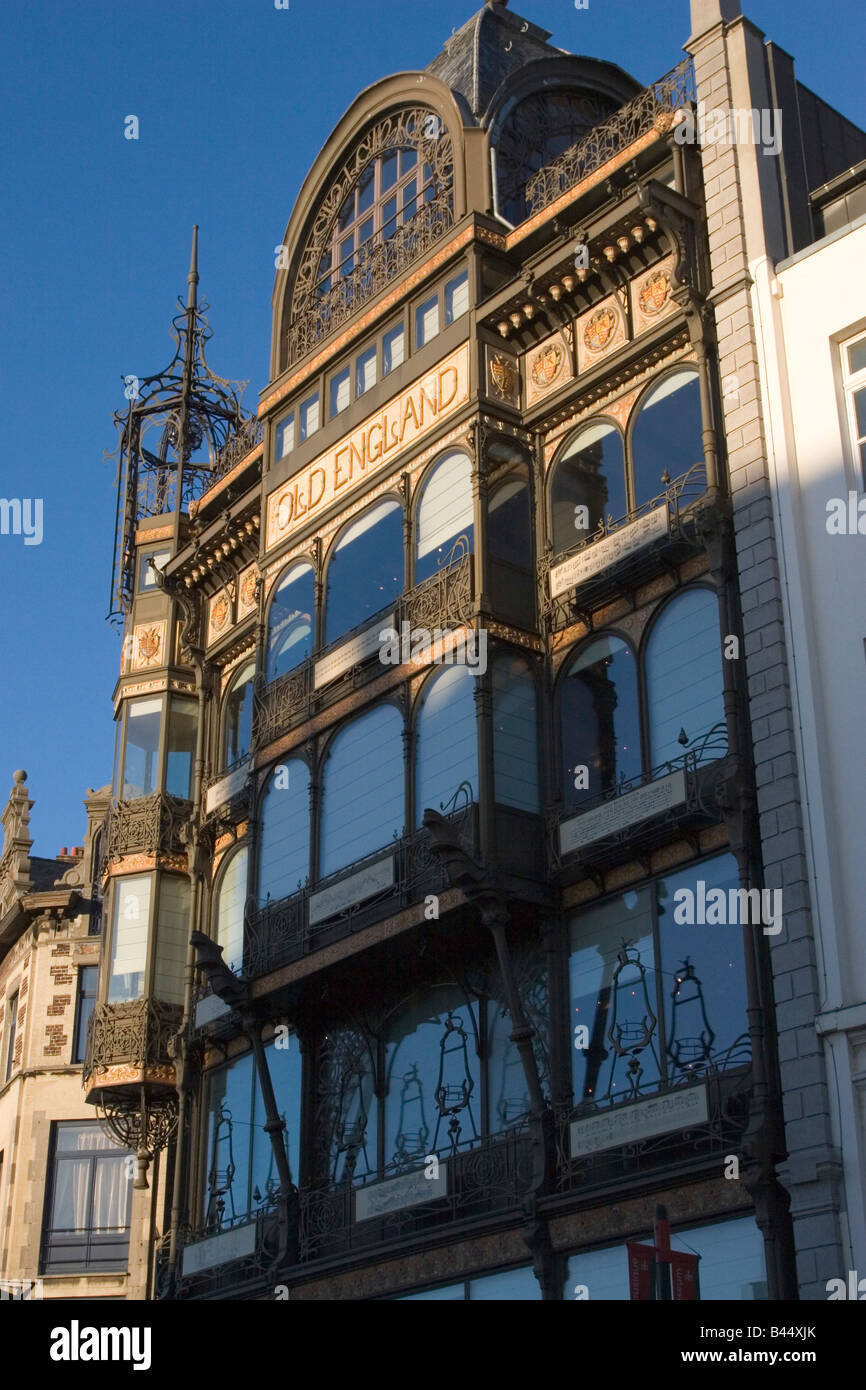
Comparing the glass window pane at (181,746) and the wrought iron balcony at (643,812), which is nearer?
the wrought iron balcony at (643,812)

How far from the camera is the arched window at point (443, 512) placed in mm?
27844

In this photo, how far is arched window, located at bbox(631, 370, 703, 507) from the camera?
25.8 meters

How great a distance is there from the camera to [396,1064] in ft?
90.3

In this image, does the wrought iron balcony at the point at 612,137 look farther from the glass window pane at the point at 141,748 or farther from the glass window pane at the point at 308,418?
the glass window pane at the point at 141,748

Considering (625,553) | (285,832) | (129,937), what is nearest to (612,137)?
(625,553)

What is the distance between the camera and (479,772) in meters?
25.4

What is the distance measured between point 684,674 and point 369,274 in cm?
1168

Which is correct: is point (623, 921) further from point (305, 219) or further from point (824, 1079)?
point (305, 219)

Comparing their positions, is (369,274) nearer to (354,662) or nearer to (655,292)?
(655,292)

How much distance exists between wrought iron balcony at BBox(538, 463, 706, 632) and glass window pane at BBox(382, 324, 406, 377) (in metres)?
5.60

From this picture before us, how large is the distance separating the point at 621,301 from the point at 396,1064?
11929mm

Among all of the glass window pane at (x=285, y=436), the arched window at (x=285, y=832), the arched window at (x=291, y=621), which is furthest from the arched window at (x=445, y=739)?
the glass window pane at (x=285, y=436)

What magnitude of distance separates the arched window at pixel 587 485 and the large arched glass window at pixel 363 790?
3850 millimetres

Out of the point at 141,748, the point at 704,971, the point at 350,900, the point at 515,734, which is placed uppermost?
the point at 141,748
